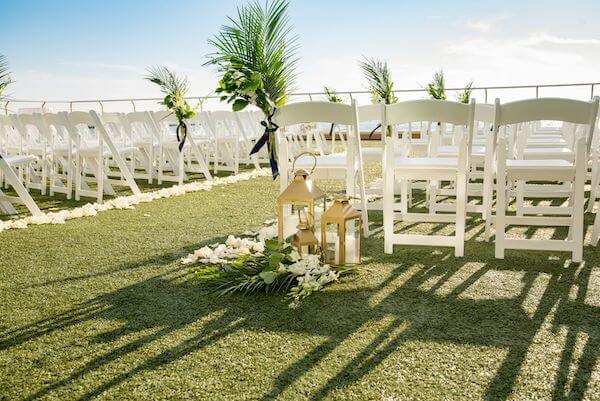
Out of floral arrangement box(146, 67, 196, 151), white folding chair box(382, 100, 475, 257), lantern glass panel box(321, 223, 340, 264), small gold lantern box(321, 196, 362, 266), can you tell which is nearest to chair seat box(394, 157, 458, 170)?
white folding chair box(382, 100, 475, 257)

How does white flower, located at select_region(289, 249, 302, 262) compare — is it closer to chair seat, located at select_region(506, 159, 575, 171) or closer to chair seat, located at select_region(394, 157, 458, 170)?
chair seat, located at select_region(394, 157, 458, 170)

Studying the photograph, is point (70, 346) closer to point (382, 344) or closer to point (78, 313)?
point (78, 313)

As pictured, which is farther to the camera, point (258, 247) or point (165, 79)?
point (165, 79)

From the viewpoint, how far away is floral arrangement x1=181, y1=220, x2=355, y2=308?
255cm

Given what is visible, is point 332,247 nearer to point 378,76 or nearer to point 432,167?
point 432,167

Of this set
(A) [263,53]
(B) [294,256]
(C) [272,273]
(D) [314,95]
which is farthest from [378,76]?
(D) [314,95]

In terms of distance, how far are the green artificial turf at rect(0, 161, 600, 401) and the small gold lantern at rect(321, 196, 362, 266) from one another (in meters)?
0.14

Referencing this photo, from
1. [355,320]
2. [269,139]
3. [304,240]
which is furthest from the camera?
A: [269,139]

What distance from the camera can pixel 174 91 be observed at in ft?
24.5

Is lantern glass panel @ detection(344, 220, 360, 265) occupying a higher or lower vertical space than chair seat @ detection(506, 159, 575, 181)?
lower

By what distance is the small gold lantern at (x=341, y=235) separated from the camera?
9.46 ft

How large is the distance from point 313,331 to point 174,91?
6.01 meters

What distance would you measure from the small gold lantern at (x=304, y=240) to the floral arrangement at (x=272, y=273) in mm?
70

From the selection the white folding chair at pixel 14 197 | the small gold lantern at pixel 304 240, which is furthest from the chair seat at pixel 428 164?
the white folding chair at pixel 14 197
